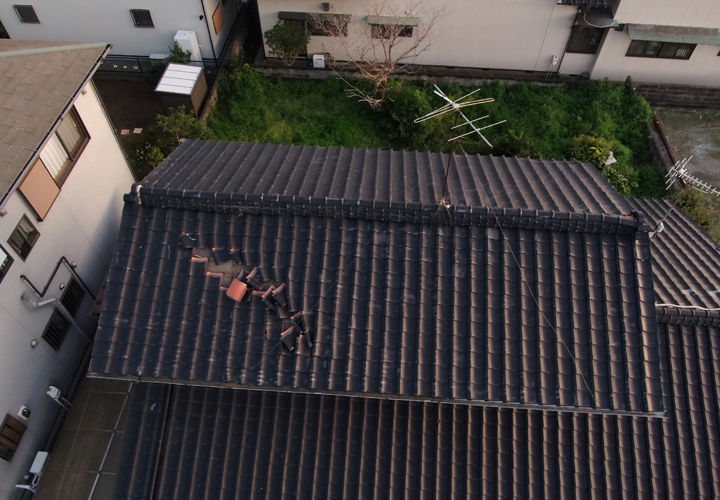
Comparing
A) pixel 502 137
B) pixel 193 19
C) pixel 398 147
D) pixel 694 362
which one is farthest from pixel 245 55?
pixel 694 362

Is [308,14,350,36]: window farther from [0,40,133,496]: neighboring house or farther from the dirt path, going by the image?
the dirt path

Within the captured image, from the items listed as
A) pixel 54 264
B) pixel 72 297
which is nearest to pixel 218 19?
pixel 54 264

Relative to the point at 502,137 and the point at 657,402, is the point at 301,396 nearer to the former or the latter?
the point at 657,402

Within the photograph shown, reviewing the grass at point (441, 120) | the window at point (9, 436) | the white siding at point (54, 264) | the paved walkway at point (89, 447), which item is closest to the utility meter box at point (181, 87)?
the grass at point (441, 120)

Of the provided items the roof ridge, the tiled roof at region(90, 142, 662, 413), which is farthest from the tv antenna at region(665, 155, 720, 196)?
the tiled roof at region(90, 142, 662, 413)

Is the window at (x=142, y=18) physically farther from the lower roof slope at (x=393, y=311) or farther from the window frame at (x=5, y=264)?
the lower roof slope at (x=393, y=311)

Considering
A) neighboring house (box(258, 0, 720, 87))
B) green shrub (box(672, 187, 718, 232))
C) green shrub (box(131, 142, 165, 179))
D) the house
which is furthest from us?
neighboring house (box(258, 0, 720, 87))
